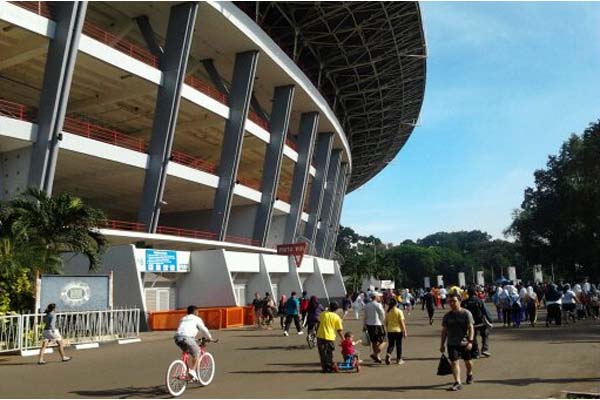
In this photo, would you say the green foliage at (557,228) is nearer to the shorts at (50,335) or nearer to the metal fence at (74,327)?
the metal fence at (74,327)

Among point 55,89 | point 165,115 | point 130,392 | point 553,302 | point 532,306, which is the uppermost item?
point 165,115

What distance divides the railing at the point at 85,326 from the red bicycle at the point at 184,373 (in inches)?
329

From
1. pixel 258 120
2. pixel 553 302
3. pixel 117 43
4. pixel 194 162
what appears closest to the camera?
pixel 553 302

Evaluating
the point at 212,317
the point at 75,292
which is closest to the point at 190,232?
the point at 212,317

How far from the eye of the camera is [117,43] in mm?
28766

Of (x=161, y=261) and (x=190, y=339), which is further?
(x=161, y=261)

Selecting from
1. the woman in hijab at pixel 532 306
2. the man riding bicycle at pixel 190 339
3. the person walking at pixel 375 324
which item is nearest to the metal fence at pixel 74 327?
the man riding bicycle at pixel 190 339

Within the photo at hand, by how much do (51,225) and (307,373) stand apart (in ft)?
40.1

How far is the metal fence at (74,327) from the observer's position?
1572 cm

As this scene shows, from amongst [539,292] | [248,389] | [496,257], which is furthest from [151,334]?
[496,257]

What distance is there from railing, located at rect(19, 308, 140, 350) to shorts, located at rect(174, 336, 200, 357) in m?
8.54

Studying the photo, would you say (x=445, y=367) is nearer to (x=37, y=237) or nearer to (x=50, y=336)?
(x=50, y=336)

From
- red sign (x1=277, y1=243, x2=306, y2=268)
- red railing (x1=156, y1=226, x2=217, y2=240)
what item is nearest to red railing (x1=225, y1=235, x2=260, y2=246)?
red railing (x1=156, y1=226, x2=217, y2=240)

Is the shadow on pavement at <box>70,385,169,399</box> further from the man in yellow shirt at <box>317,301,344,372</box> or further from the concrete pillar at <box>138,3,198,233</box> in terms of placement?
the concrete pillar at <box>138,3,198,233</box>
